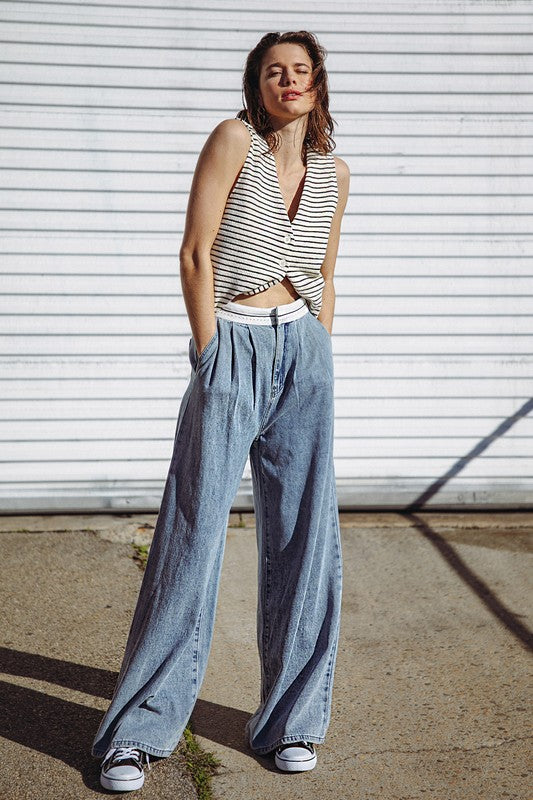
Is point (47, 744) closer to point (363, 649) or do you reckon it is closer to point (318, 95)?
point (363, 649)

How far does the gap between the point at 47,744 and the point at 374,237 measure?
3.15 m

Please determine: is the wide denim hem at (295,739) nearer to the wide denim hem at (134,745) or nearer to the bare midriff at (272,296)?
the wide denim hem at (134,745)

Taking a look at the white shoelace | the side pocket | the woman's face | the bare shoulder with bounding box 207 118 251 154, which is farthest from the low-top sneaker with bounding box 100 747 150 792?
the woman's face

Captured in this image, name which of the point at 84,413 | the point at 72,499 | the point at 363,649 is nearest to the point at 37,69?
the point at 84,413

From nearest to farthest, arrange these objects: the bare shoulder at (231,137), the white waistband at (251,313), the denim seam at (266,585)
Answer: the bare shoulder at (231,137)
the white waistband at (251,313)
the denim seam at (266,585)

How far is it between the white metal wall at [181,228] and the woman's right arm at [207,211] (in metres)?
2.38

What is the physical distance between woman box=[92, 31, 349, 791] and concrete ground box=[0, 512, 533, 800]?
0.20 metres

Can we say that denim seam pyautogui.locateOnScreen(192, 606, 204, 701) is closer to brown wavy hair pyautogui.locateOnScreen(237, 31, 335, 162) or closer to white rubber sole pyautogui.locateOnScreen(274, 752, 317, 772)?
white rubber sole pyautogui.locateOnScreen(274, 752, 317, 772)

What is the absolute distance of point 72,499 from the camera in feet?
16.6

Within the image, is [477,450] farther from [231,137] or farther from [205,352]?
[231,137]

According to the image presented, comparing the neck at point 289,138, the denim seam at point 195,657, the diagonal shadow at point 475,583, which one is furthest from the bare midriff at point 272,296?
the diagonal shadow at point 475,583

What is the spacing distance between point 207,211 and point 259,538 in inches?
38.8

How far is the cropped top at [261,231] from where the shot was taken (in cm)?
254

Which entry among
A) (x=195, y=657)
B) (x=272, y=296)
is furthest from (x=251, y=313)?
(x=195, y=657)
